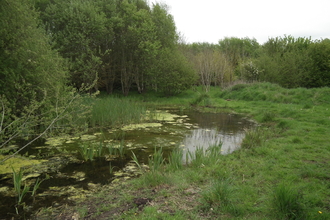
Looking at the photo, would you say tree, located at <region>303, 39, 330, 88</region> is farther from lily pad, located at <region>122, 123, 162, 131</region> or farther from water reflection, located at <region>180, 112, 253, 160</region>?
lily pad, located at <region>122, 123, 162, 131</region>

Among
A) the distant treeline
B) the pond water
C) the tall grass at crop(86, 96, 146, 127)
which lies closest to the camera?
the pond water

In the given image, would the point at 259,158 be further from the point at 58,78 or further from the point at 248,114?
the point at 248,114

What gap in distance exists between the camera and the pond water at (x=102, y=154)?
440 cm

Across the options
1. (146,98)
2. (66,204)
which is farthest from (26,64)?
(146,98)

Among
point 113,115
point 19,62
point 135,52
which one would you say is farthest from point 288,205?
point 135,52

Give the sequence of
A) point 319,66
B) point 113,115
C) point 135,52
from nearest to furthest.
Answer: point 113,115 → point 319,66 → point 135,52

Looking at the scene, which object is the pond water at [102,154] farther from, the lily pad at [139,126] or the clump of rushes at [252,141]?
the clump of rushes at [252,141]

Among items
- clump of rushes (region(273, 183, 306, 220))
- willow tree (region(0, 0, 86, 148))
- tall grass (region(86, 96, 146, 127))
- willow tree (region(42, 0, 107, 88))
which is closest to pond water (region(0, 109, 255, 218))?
tall grass (region(86, 96, 146, 127))

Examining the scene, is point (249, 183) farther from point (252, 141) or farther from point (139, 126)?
point (139, 126)

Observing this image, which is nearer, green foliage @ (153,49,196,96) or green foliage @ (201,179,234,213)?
green foliage @ (201,179,234,213)

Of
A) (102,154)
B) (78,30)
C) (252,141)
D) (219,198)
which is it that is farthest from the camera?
(78,30)

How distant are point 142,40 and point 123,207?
19139mm

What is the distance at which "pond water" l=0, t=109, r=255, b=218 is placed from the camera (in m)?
4.40

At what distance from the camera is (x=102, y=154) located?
6676 millimetres
